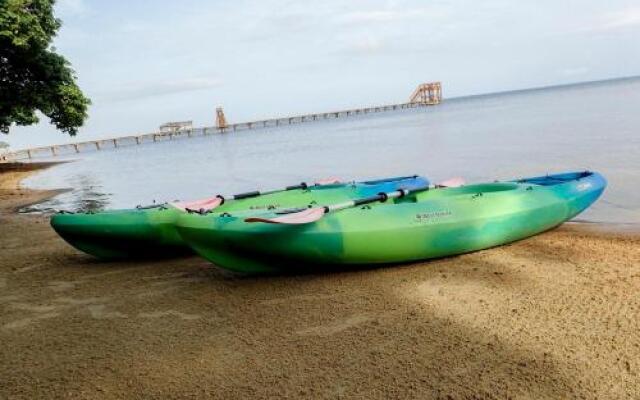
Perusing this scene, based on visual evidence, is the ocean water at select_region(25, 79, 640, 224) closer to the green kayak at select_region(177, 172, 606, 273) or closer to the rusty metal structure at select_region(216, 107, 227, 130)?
the green kayak at select_region(177, 172, 606, 273)

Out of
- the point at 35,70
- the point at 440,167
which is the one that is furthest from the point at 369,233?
the point at 35,70

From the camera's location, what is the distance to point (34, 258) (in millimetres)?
→ 6852

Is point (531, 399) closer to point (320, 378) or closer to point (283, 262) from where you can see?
point (320, 378)

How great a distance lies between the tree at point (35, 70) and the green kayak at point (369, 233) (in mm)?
14544

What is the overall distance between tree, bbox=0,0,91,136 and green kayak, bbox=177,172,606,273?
14.5 m

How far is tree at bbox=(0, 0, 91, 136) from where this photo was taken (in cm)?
1614

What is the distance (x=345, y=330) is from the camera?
379 centimetres

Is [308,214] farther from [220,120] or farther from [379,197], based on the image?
[220,120]

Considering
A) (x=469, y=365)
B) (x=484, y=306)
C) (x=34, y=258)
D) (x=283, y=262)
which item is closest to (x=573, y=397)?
(x=469, y=365)

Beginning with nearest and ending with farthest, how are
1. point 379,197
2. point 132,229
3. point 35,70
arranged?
1. point 379,197
2. point 132,229
3. point 35,70

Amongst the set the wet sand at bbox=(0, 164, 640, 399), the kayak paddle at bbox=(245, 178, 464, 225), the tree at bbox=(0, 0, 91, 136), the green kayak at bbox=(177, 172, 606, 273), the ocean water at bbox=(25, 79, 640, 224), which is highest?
the tree at bbox=(0, 0, 91, 136)

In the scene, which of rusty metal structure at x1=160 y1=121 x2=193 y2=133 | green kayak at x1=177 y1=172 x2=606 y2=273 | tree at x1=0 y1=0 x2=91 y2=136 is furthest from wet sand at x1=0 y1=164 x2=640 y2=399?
rusty metal structure at x1=160 y1=121 x2=193 y2=133

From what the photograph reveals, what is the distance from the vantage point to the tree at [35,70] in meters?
16.1

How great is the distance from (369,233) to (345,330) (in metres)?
1.46
